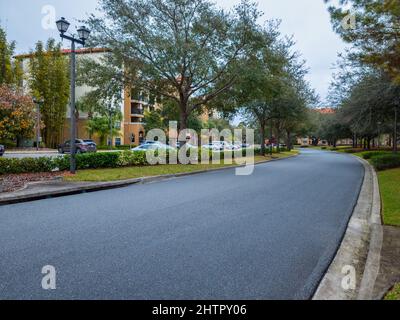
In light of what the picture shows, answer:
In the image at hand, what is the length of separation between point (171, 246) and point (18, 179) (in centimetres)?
826

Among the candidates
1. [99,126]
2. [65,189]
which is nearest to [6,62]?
[99,126]

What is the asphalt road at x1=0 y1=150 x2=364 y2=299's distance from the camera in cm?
301

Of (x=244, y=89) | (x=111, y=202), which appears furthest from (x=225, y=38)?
(x=111, y=202)

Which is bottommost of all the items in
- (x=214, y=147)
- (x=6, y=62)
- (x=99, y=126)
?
(x=214, y=147)

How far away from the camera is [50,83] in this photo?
134 ft

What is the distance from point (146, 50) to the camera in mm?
16516

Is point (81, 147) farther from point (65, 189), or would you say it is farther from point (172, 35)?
point (65, 189)

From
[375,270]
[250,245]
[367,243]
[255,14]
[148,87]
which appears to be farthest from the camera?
[148,87]

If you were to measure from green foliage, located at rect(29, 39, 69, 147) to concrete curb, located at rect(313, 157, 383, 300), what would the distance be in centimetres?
4281

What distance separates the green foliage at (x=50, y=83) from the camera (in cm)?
4053

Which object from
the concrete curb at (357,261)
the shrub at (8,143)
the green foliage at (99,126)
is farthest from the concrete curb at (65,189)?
the green foliage at (99,126)

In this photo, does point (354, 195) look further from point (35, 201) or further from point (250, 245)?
point (35, 201)

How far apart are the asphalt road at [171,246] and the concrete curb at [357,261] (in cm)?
12

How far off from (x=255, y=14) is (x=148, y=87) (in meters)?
7.83
